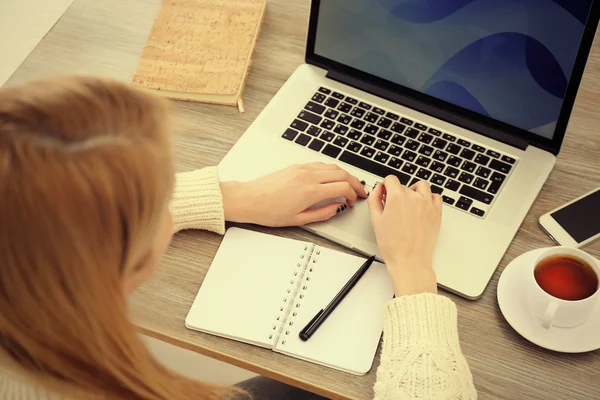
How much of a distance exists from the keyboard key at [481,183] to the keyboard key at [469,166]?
0.06 ft

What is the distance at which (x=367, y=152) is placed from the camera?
3.28 feet

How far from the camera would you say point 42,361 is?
58cm

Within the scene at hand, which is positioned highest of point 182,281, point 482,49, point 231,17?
point 482,49

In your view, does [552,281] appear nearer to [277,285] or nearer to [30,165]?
[277,285]

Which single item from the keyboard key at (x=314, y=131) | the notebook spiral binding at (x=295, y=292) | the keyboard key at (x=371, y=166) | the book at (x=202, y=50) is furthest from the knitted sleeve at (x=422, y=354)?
the book at (x=202, y=50)

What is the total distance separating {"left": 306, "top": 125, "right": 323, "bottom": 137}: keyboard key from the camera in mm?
1027

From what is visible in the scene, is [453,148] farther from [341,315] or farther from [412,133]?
[341,315]

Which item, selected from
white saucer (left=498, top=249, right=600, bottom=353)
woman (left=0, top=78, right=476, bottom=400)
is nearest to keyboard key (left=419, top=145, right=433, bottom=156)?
white saucer (left=498, top=249, right=600, bottom=353)

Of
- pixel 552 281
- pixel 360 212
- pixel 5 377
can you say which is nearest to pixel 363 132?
pixel 360 212

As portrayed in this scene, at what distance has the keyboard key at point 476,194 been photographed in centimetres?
94

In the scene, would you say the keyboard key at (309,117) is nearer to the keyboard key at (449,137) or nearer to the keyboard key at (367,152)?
the keyboard key at (367,152)

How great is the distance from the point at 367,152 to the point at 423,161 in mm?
82

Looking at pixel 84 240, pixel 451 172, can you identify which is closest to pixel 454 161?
pixel 451 172

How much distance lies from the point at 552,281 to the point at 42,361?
58 cm
